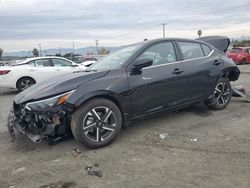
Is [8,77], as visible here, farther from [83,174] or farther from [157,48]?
[83,174]

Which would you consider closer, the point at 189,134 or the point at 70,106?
the point at 70,106

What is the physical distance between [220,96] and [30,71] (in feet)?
23.7

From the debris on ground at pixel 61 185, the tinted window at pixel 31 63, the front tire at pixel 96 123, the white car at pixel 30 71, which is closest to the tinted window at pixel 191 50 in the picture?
the front tire at pixel 96 123

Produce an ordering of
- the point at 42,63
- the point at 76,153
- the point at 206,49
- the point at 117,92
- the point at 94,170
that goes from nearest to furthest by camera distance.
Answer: the point at 94,170 → the point at 76,153 → the point at 117,92 → the point at 206,49 → the point at 42,63

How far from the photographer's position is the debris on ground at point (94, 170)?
12.6ft

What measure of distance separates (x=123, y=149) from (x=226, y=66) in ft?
10.6

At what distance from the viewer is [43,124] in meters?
4.47

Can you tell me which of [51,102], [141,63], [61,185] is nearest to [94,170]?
[61,185]

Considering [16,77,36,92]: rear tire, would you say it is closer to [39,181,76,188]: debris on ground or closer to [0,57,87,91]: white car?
[0,57,87,91]: white car

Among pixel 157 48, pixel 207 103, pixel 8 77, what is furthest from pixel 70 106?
pixel 8 77

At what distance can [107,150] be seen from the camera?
4617 mm

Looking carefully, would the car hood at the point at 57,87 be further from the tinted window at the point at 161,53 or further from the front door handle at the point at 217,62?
the front door handle at the point at 217,62

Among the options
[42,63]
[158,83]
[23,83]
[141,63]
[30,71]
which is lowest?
[23,83]

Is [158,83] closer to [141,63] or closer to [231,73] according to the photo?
[141,63]
